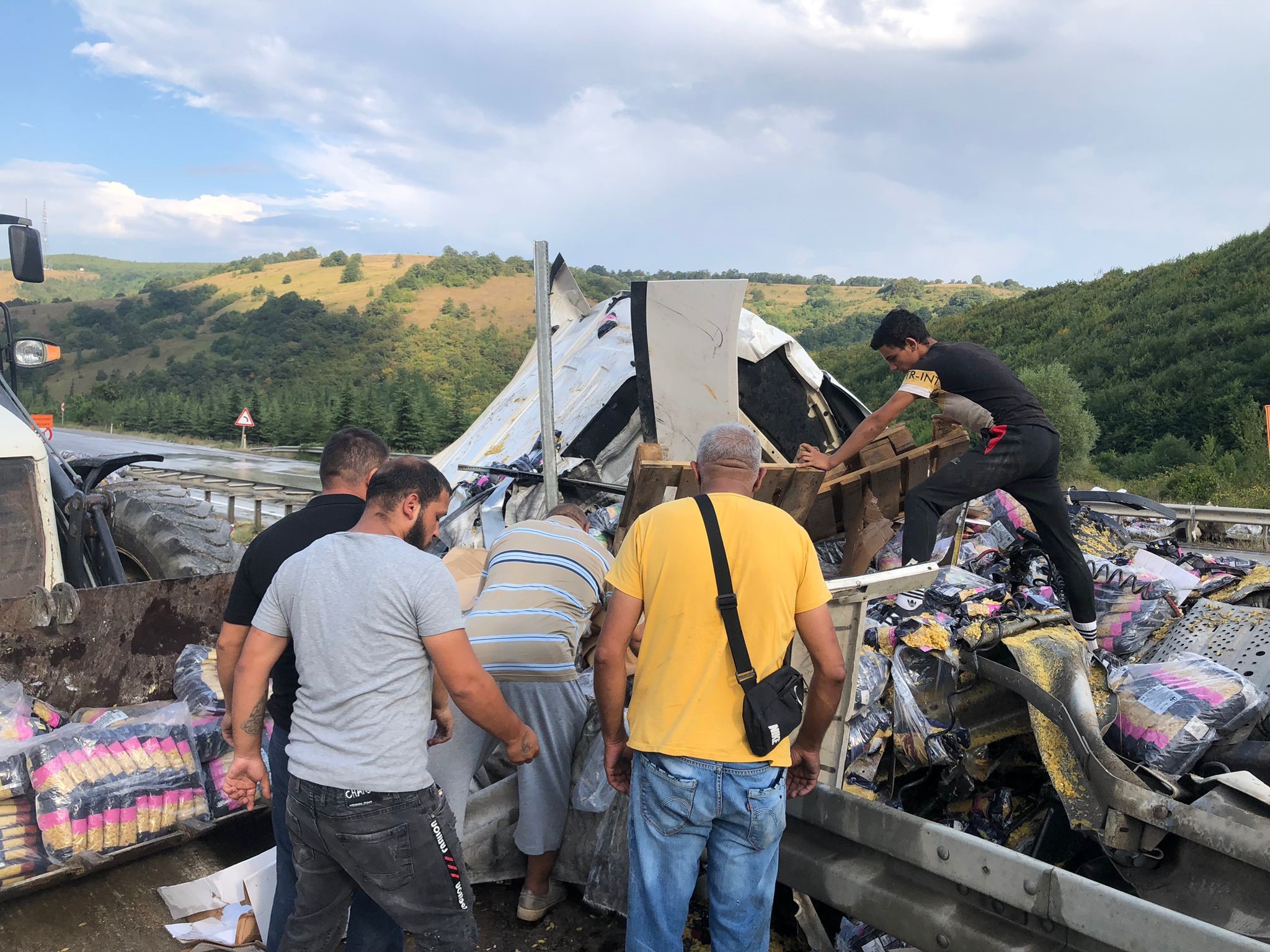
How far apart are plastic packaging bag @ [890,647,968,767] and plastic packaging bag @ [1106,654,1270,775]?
0.54m

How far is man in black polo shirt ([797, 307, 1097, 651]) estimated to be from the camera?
153 inches

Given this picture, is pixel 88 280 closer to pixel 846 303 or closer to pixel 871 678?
pixel 846 303

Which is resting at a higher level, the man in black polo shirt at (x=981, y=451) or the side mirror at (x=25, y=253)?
the side mirror at (x=25, y=253)

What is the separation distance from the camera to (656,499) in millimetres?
4297

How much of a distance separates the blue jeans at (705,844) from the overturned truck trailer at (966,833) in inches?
16.9

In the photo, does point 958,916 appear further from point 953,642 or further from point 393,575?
point 393,575

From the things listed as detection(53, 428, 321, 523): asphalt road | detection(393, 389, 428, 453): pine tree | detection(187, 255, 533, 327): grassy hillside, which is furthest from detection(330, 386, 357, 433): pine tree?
detection(187, 255, 533, 327): grassy hillside

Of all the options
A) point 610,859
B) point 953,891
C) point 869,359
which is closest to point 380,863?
point 610,859

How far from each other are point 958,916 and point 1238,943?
2.29 feet

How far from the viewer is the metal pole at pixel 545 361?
413cm

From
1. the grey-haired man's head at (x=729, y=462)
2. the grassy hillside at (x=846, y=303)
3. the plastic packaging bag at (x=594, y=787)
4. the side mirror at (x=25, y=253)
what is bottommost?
the plastic packaging bag at (x=594, y=787)

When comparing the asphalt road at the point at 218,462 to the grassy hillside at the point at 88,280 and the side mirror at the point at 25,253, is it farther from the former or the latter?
the grassy hillside at the point at 88,280

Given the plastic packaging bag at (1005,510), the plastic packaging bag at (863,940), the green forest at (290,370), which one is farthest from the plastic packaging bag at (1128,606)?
the green forest at (290,370)

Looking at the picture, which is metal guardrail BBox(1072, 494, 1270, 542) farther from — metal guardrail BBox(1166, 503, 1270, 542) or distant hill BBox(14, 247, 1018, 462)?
distant hill BBox(14, 247, 1018, 462)
